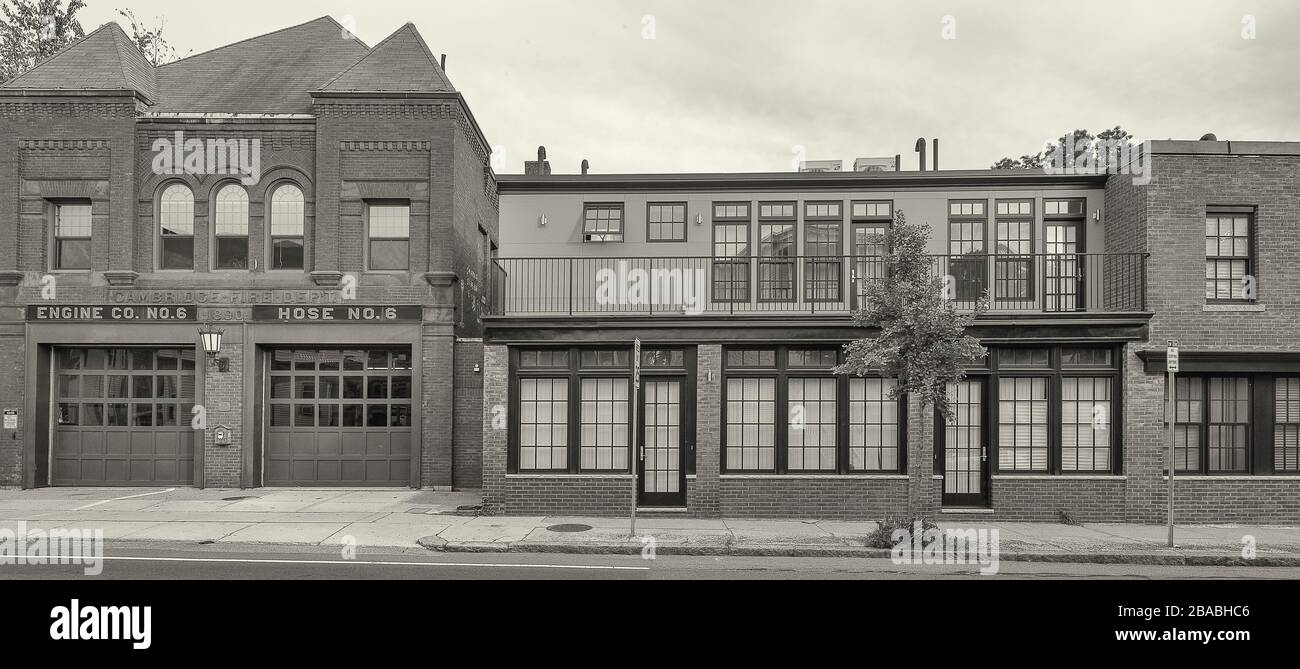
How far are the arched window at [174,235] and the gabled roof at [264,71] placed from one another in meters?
2.09

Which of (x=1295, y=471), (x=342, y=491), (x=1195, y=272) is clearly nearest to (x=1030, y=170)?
(x=1195, y=272)

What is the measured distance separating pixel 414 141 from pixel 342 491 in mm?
7779

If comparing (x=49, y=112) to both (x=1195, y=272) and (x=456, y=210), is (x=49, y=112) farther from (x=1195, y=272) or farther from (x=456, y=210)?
(x=1195, y=272)

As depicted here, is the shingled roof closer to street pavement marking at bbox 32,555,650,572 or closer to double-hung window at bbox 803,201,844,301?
double-hung window at bbox 803,201,844,301

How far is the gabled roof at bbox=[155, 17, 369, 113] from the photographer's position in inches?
714

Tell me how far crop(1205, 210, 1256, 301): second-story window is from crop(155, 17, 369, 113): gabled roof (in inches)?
724

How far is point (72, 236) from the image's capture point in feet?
56.7

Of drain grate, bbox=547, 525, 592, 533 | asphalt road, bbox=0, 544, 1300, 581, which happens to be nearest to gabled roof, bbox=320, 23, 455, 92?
drain grate, bbox=547, 525, 592, 533

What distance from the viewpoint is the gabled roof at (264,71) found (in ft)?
59.5

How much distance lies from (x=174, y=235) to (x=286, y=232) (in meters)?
2.46

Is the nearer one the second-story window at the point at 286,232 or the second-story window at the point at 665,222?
the second-story window at the point at 665,222

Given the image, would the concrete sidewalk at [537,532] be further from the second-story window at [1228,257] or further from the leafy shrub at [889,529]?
the second-story window at [1228,257]

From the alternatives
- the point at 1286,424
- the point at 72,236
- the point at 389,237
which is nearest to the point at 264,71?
the point at 72,236

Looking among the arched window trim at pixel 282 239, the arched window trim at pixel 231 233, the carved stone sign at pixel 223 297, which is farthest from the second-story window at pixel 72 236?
the arched window trim at pixel 282 239
